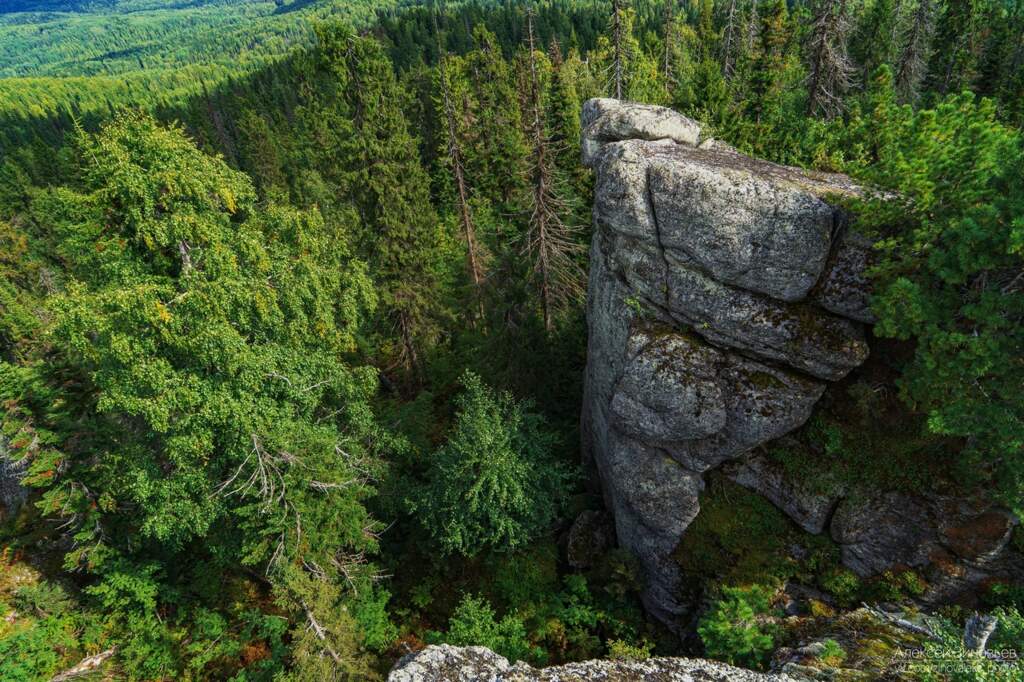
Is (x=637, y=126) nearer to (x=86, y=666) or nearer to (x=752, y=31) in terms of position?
(x=86, y=666)

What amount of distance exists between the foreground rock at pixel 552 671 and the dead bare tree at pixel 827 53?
946 inches

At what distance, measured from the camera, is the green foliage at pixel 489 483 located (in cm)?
1490

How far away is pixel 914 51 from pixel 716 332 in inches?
1224

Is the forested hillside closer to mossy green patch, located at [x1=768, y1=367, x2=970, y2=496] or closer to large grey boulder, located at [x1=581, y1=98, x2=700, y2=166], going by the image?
mossy green patch, located at [x1=768, y1=367, x2=970, y2=496]

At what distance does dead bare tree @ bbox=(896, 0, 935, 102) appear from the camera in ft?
94.7

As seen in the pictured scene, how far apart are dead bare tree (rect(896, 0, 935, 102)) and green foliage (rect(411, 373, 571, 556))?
33.0 meters

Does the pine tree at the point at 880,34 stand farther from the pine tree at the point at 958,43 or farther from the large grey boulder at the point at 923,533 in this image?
the large grey boulder at the point at 923,533

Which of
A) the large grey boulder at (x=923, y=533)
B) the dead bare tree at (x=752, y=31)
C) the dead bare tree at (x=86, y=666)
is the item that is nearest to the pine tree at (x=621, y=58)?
the dead bare tree at (x=752, y=31)

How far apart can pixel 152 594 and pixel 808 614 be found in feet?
66.7

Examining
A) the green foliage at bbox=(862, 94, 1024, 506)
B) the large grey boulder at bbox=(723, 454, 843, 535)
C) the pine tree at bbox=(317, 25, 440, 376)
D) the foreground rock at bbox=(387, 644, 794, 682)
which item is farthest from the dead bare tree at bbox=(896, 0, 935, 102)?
the foreground rock at bbox=(387, 644, 794, 682)

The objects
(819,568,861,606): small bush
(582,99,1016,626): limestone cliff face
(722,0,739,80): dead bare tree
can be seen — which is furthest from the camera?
(722,0,739,80): dead bare tree

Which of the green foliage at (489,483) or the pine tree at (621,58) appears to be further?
the pine tree at (621,58)

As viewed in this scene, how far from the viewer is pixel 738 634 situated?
1093 centimetres

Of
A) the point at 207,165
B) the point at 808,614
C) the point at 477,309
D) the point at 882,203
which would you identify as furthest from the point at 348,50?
the point at 808,614
